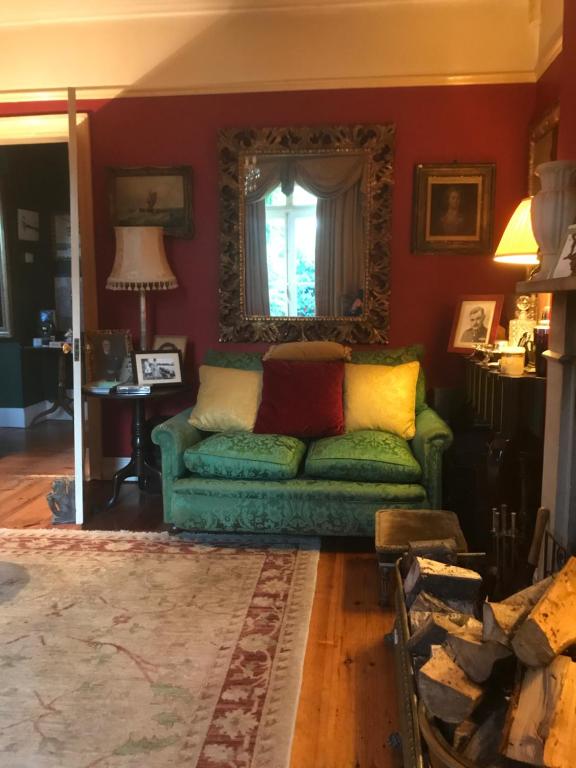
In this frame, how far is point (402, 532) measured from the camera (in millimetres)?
2607

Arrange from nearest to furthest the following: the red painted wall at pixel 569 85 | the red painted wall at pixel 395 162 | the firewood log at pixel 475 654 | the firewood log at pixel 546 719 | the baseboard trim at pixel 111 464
→ the firewood log at pixel 546 719 → the firewood log at pixel 475 654 → the red painted wall at pixel 569 85 → the red painted wall at pixel 395 162 → the baseboard trim at pixel 111 464

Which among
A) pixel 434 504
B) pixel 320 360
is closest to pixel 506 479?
pixel 434 504

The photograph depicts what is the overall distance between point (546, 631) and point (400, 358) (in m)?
2.45

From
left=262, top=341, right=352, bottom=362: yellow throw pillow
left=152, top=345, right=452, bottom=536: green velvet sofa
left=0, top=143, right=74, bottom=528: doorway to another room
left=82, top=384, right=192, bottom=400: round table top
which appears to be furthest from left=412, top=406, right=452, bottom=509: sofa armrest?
left=0, top=143, right=74, bottom=528: doorway to another room

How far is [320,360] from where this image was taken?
3783 mm

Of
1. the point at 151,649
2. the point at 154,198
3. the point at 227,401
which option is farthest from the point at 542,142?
the point at 151,649

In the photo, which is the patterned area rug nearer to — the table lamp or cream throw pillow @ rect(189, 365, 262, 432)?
cream throw pillow @ rect(189, 365, 262, 432)

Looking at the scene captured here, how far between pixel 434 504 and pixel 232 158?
2464 mm

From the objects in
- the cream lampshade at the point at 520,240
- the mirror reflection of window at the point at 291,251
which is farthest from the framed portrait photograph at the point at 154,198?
the cream lampshade at the point at 520,240

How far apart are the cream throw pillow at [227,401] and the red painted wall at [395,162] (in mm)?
656

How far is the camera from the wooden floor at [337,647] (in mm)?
1877

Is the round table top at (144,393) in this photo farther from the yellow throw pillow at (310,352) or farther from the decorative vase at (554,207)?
the decorative vase at (554,207)

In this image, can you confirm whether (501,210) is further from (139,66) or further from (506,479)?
(139,66)

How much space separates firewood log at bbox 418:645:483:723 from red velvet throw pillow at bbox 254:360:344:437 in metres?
2.05
